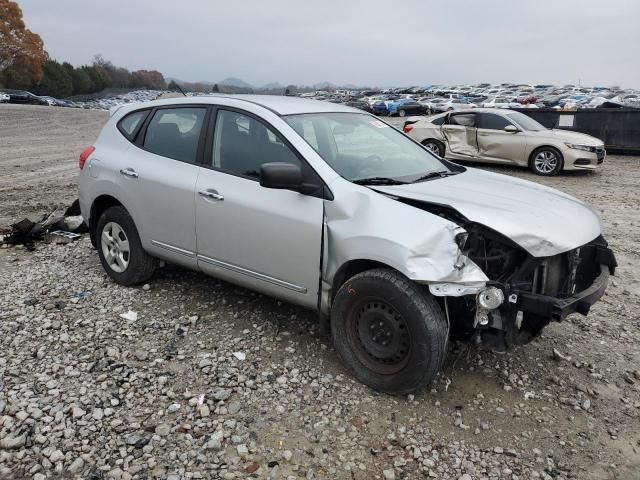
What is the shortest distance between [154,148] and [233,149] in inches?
37.3

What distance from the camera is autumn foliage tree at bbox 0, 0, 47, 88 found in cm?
6309

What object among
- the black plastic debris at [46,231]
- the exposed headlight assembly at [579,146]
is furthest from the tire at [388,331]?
the exposed headlight assembly at [579,146]

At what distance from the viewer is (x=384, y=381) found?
3393 millimetres

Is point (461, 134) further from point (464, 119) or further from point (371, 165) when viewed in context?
point (371, 165)

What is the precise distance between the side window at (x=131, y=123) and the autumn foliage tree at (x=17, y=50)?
7131cm

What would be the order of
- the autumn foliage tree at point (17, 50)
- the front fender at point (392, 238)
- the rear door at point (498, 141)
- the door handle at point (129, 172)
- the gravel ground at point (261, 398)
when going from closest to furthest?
the gravel ground at point (261, 398)
the front fender at point (392, 238)
the door handle at point (129, 172)
the rear door at point (498, 141)
the autumn foliage tree at point (17, 50)

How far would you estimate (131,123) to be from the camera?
4.97m

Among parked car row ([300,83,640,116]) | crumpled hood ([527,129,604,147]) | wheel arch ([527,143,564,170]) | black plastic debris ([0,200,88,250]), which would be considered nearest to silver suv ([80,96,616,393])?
black plastic debris ([0,200,88,250])

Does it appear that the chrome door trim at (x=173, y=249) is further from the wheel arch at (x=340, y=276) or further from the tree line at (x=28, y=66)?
the tree line at (x=28, y=66)

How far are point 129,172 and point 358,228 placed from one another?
2.38 m

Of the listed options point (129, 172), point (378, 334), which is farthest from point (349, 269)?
point (129, 172)

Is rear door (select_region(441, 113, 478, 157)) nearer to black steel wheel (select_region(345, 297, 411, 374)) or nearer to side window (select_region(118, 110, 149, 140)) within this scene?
side window (select_region(118, 110, 149, 140))

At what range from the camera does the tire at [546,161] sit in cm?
1206

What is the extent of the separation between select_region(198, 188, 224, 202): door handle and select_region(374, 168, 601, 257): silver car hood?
3.99 feet
